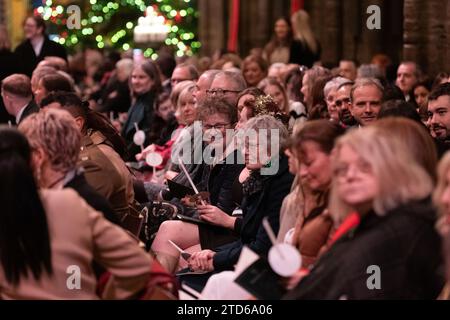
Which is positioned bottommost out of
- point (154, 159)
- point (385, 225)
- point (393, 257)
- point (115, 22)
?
point (115, 22)

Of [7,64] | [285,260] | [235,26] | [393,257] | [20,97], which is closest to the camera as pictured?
[393,257]

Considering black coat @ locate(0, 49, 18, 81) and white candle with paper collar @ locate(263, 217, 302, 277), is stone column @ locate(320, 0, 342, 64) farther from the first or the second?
white candle with paper collar @ locate(263, 217, 302, 277)

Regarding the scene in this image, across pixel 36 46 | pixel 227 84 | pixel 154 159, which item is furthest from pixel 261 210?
pixel 36 46

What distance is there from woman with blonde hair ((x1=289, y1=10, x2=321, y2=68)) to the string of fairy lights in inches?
416

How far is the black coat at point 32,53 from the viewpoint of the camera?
17.2m

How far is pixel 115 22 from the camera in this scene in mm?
29984

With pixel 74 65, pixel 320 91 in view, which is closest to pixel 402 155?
pixel 320 91

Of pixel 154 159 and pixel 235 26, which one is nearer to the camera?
pixel 154 159

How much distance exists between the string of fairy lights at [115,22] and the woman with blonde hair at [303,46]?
10.6 m

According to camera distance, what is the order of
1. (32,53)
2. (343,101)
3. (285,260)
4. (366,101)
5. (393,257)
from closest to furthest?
1. (393,257)
2. (285,260)
3. (366,101)
4. (343,101)
5. (32,53)

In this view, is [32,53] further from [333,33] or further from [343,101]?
[343,101]

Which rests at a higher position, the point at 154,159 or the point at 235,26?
the point at 154,159

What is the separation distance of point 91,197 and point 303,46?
11159mm
